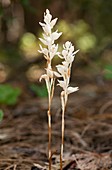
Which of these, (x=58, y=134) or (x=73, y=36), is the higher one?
(x=73, y=36)

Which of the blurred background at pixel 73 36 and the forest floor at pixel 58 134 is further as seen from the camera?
the blurred background at pixel 73 36

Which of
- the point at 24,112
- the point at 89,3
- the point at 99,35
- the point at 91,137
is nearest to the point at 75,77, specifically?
the point at 99,35

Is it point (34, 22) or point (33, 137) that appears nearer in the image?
point (33, 137)

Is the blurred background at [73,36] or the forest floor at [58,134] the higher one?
the blurred background at [73,36]

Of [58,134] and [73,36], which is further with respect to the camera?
[73,36]

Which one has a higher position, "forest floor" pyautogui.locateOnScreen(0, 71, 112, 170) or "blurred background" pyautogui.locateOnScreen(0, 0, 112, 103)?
"blurred background" pyautogui.locateOnScreen(0, 0, 112, 103)

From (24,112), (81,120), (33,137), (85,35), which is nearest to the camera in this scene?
(33,137)

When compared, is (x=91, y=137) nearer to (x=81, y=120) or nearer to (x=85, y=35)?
(x=81, y=120)

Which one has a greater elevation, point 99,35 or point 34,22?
point 34,22
